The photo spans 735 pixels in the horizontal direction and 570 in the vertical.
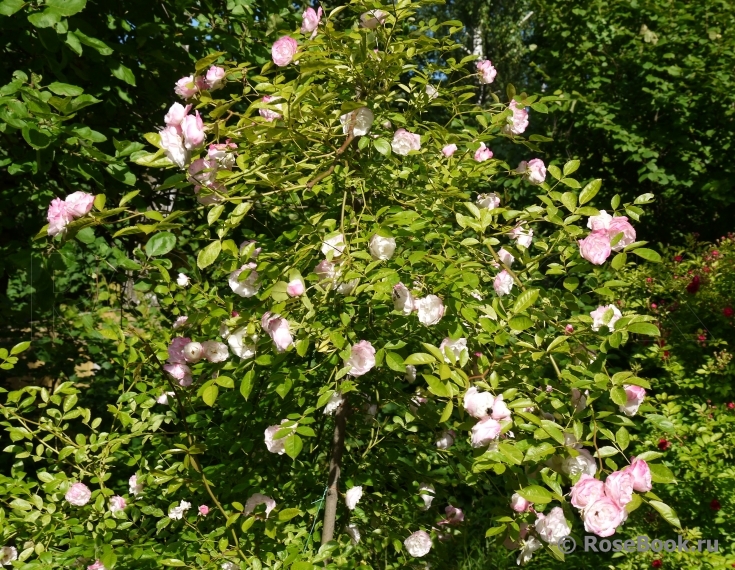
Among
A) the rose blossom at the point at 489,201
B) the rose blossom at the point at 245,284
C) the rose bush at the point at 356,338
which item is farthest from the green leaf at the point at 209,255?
the rose blossom at the point at 489,201

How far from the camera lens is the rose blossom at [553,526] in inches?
49.6

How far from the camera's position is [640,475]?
3.59 feet

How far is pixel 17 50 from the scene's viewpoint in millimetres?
2504

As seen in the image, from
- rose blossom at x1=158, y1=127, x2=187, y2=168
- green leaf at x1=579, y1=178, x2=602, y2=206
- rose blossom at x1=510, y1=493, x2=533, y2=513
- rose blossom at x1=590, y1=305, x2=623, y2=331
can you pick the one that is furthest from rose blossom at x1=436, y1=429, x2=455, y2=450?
rose blossom at x1=158, y1=127, x2=187, y2=168

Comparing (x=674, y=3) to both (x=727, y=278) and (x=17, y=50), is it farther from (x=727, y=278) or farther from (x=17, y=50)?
(x=17, y=50)

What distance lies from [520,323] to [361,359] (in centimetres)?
34

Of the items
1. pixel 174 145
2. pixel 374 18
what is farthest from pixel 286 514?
pixel 374 18

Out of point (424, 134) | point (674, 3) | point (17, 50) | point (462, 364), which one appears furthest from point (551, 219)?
point (674, 3)

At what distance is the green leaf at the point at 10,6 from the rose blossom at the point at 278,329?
45.7 inches

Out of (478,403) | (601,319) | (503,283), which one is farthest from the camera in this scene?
(503,283)

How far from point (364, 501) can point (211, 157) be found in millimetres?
1190

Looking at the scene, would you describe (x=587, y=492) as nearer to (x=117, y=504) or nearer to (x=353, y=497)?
(x=353, y=497)

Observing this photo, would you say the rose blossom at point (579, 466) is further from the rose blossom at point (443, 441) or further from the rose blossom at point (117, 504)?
the rose blossom at point (117, 504)

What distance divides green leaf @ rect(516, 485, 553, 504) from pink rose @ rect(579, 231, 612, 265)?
0.50m
